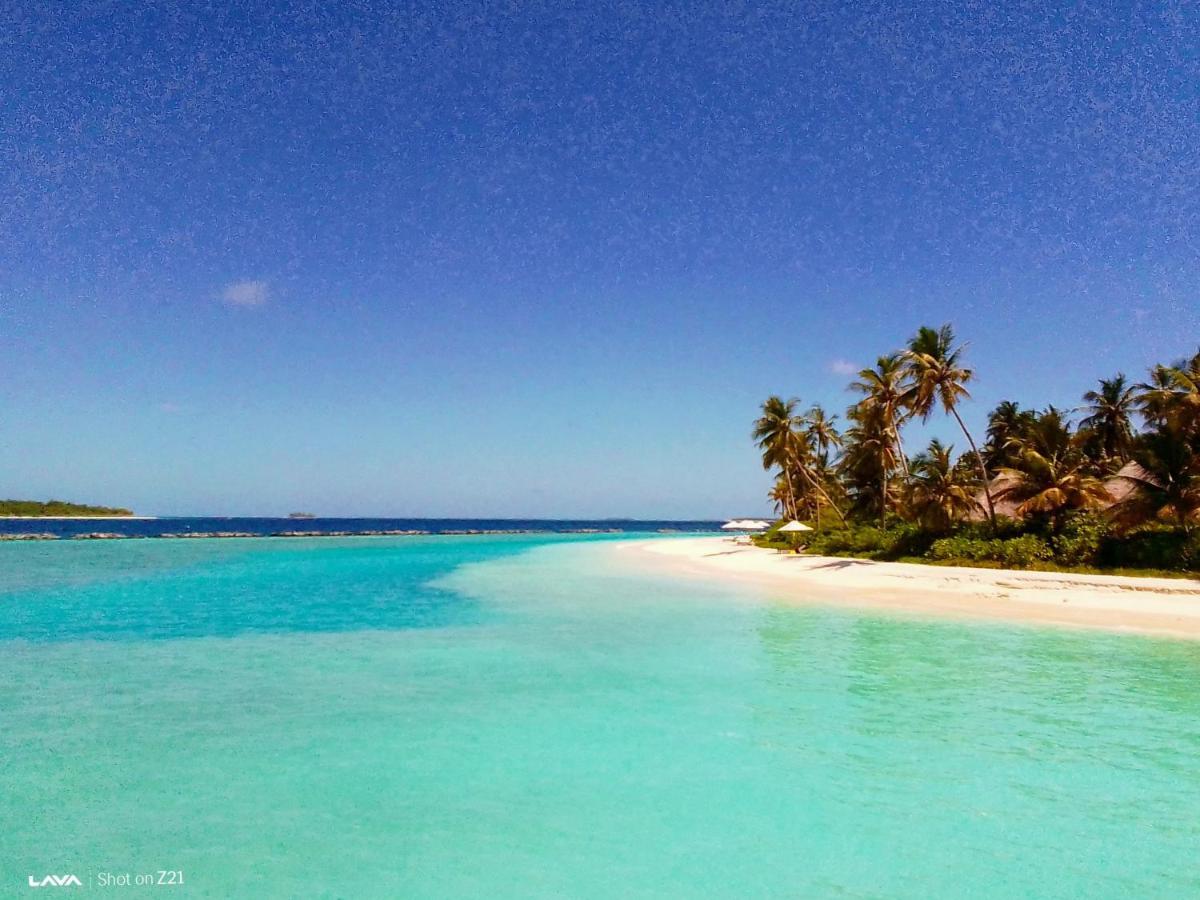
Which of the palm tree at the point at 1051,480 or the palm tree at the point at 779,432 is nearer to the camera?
the palm tree at the point at 1051,480

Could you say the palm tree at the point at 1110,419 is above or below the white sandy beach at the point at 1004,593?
above

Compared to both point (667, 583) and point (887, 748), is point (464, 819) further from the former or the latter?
point (667, 583)

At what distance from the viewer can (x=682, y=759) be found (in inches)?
273

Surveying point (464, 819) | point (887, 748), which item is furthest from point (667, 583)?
point (464, 819)

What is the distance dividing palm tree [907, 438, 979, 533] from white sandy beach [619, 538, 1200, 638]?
2.37m

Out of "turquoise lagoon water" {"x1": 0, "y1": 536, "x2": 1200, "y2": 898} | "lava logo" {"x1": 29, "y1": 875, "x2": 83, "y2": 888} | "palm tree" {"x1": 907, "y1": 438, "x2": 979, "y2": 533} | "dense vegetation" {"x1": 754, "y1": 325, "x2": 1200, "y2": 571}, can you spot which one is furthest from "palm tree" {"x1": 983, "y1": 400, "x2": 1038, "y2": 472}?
"lava logo" {"x1": 29, "y1": 875, "x2": 83, "y2": 888}

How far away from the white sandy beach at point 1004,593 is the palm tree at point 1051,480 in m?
2.77

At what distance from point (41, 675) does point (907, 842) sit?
12159mm

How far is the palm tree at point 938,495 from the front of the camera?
27.2m

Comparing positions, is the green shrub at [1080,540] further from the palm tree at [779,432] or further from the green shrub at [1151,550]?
the palm tree at [779,432]

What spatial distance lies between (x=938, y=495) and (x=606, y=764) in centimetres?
2473

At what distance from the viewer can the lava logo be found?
4598 mm

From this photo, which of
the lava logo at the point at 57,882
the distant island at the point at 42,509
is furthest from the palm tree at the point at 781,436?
the distant island at the point at 42,509

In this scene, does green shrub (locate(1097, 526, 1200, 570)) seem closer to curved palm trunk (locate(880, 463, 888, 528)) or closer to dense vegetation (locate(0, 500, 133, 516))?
curved palm trunk (locate(880, 463, 888, 528))
